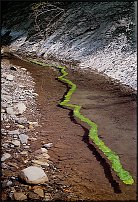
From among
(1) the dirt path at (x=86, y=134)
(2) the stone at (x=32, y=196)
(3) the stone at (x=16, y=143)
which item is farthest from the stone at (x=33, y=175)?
(3) the stone at (x=16, y=143)

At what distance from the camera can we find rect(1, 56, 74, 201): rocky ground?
17.6ft

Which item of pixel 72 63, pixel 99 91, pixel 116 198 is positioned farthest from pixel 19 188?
pixel 72 63

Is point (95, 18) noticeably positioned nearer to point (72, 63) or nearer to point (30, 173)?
point (72, 63)

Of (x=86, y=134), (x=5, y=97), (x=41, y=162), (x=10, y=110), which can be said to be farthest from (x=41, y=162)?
(x=5, y=97)

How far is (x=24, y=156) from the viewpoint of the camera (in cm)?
669

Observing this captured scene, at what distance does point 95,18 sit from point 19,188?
19.8 meters

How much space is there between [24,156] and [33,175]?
1.12 m

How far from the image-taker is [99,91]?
1252cm

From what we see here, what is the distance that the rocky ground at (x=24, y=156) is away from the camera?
535 centimetres

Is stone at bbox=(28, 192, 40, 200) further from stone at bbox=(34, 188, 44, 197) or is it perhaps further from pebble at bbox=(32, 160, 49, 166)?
pebble at bbox=(32, 160, 49, 166)

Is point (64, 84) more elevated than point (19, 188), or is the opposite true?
point (64, 84)

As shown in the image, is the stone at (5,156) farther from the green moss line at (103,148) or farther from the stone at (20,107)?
the stone at (20,107)

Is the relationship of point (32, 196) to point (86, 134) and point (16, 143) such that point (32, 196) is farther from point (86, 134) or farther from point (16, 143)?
point (86, 134)

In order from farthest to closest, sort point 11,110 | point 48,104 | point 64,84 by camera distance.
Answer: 1. point 64,84
2. point 48,104
3. point 11,110
